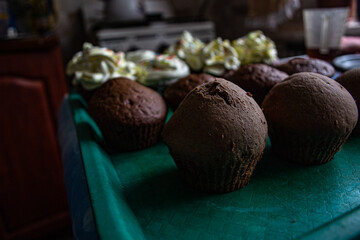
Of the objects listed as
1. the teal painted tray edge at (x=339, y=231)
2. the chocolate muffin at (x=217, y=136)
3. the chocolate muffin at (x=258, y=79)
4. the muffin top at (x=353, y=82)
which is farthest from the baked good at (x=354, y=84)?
the teal painted tray edge at (x=339, y=231)

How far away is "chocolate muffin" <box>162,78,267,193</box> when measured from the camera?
71 centimetres

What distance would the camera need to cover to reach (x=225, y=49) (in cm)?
147

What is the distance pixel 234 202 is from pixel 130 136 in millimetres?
461

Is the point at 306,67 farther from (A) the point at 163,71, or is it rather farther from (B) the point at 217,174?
(B) the point at 217,174

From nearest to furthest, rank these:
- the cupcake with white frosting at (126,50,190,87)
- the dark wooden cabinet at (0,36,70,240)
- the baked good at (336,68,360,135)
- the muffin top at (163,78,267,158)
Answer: the muffin top at (163,78,267,158) → the baked good at (336,68,360,135) → the cupcake with white frosting at (126,50,190,87) → the dark wooden cabinet at (0,36,70,240)

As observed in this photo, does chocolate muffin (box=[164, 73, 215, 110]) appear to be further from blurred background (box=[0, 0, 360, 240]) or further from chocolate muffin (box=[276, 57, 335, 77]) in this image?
blurred background (box=[0, 0, 360, 240])

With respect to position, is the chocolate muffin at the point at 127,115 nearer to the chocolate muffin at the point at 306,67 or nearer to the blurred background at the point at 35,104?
the chocolate muffin at the point at 306,67

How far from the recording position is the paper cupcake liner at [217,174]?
2.41 ft

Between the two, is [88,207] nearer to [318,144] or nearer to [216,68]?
[318,144]

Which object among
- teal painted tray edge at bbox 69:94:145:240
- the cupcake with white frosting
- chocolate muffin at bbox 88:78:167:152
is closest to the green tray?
teal painted tray edge at bbox 69:94:145:240

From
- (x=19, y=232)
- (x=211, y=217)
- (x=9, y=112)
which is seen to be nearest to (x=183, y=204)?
(x=211, y=217)

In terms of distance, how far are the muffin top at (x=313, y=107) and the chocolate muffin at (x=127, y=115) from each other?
0.44m

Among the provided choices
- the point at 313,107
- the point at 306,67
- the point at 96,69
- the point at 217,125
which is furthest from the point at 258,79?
the point at 96,69

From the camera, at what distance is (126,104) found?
3.40 ft
